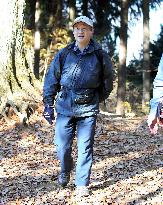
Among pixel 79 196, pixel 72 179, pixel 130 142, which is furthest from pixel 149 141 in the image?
pixel 79 196

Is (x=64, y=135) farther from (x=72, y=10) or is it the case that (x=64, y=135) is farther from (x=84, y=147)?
(x=72, y=10)

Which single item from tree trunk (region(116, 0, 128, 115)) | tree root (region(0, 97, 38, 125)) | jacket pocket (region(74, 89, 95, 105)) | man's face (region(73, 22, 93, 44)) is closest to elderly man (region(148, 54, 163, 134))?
jacket pocket (region(74, 89, 95, 105))

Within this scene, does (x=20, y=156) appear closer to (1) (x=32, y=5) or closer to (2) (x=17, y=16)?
(2) (x=17, y=16)

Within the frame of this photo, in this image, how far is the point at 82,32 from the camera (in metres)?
5.46

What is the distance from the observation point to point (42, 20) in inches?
936

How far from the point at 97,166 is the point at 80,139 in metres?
1.93

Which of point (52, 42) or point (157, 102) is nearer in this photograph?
point (157, 102)

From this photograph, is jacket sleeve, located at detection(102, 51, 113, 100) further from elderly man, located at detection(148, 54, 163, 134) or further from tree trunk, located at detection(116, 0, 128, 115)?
tree trunk, located at detection(116, 0, 128, 115)

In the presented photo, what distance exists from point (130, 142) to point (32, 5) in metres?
15.5

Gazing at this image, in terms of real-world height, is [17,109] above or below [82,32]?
below

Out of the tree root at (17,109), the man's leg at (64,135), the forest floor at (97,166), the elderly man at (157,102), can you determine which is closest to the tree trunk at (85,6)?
the forest floor at (97,166)

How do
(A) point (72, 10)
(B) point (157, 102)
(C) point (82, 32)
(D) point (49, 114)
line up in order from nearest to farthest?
(B) point (157, 102) → (C) point (82, 32) → (D) point (49, 114) → (A) point (72, 10)

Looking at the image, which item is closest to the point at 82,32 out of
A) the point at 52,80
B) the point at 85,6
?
the point at 52,80

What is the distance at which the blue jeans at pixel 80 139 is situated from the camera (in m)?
5.60
